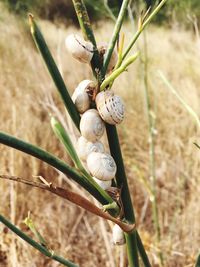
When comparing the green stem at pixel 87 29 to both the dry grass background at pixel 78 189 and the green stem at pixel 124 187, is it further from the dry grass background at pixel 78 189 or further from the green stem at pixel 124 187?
the dry grass background at pixel 78 189

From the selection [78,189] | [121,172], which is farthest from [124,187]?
[78,189]

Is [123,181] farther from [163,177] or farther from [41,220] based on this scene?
[163,177]

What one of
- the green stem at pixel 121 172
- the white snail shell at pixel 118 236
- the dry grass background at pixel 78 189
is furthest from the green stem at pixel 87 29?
the dry grass background at pixel 78 189

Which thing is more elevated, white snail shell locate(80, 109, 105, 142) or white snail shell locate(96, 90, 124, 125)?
white snail shell locate(96, 90, 124, 125)

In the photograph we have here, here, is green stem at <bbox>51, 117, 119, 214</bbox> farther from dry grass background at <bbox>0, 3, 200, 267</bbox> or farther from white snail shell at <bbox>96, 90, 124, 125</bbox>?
dry grass background at <bbox>0, 3, 200, 267</bbox>

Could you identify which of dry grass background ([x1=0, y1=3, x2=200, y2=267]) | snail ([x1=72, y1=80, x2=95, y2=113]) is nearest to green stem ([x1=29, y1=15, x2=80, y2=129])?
snail ([x1=72, y1=80, x2=95, y2=113])

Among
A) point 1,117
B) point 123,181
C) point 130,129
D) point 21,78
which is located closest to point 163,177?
point 130,129
